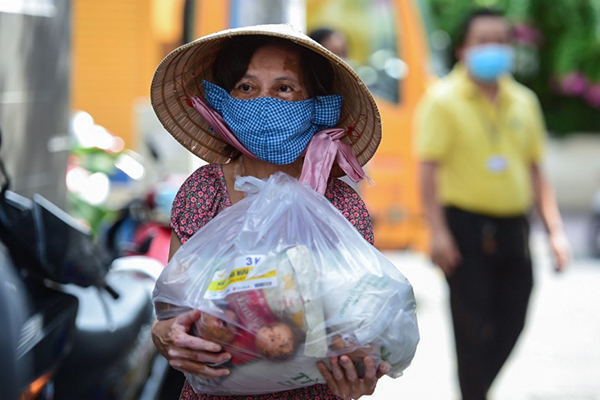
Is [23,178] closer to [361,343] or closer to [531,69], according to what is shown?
[361,343]

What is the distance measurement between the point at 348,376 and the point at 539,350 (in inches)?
197

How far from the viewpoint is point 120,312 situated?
3.04m

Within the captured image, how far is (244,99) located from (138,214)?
2716 mm

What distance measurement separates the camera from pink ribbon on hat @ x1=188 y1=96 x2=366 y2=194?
2.30 meters

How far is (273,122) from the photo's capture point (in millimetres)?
2252

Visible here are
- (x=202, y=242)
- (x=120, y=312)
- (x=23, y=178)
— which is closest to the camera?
(x=202, y=242)

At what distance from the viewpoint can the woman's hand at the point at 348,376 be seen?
2.08 metres

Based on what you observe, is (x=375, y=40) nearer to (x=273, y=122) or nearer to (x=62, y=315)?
(x=62, y=315)

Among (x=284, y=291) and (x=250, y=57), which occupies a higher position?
(x=250, y=57)

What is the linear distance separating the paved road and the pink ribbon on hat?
265 centimetres

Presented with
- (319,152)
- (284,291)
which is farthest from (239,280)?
(319,152)

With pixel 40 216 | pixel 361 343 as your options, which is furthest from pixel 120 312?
pixel 361 343

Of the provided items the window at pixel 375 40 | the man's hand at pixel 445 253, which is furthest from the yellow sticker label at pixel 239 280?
the window at pixel 375 40

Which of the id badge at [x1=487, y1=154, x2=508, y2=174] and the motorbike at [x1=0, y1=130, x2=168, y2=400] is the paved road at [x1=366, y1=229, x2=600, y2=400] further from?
the motorbike at [x1=0, y1=130, x2=168, y2=400]
